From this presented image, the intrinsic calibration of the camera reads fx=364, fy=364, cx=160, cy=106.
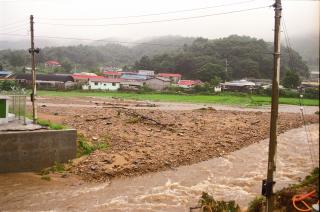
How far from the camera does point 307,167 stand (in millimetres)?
19625

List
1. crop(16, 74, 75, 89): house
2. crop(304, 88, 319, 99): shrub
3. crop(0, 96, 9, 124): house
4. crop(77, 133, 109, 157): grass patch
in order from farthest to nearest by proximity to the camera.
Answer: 1. crop(16, 74, 75, 89): house
2. crop(77, 133, 109, 157): grass patch
3. crop(0, 96, 9, 124): house
4. crop(304, 88, 319, 99): shrub

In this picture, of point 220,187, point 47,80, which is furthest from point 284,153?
point 47,80

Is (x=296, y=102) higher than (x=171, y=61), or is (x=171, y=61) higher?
(x=171, y=61)

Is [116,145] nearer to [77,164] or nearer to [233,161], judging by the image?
[77,164]

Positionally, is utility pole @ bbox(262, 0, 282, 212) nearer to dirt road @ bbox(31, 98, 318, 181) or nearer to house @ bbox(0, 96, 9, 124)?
dirt road @ bbox(31, 98, 318, 181)

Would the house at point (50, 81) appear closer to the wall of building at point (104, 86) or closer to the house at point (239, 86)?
the wall of building at point (104, 86)

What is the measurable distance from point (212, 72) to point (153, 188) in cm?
6153

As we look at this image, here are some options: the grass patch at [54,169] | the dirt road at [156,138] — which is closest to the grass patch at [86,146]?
the dirt road at [156,138]

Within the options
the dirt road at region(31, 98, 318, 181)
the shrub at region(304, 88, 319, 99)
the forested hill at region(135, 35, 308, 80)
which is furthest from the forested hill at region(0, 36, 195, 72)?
the shrub at region(304, 88, 319, 99)

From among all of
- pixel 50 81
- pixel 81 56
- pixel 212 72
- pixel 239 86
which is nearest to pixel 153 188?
pixel 239 86

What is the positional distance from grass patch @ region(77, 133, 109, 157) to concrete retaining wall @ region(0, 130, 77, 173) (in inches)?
42.9

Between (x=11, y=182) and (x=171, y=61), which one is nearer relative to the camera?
(x=11, y=182)

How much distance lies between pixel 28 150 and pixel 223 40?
7816 centimetres

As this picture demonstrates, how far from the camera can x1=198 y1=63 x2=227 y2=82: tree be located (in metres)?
75.1
